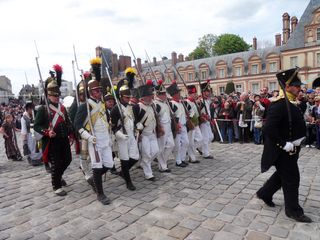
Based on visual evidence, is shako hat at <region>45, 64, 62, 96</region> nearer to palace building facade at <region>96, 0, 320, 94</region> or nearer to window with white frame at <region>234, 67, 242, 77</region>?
palace building facade at <region>96, 0, 320, 94</region>

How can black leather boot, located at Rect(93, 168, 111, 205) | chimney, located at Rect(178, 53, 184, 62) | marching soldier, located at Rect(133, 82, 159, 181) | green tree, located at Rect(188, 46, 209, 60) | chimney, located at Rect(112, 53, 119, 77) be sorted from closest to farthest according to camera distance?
1. black leather boot, located at Rect(93, 168, 111, 205)
2. marching soldier, located at Rect(133, 82, 159, 181)
3. chimney, located at Rect(178, 53, 184, 62)
4. chimney, located at Rect(112, 53, 119, 77)
5. green tree, located at Rect(188, 46, 209, 60)

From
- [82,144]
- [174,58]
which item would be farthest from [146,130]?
[174,58]

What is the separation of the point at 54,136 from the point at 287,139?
4.02 metres

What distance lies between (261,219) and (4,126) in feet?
27.6

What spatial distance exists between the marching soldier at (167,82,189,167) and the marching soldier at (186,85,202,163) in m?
0.27

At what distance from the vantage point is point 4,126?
29.7ft

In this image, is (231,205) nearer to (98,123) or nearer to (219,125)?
(98,123)

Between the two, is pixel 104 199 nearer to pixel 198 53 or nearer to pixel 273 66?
pixel 273 66

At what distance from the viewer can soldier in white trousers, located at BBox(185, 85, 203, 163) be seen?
7539mm

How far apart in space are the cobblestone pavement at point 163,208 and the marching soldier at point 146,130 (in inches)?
15.8

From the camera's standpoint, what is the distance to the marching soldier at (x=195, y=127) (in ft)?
24.7

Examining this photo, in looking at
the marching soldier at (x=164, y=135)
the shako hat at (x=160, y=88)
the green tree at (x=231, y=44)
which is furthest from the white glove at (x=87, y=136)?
the green tree at (x=231, y=44)

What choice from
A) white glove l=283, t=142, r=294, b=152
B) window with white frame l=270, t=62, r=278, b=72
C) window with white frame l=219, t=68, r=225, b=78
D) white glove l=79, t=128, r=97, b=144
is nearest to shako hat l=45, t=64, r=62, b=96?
white glove l=79, t=128, r=97, b=144

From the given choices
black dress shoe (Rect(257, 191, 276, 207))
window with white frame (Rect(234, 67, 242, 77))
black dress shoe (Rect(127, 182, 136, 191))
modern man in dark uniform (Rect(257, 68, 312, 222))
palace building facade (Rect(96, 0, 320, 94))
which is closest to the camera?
modern man in dark uniform (Rect(257, 68, 312, 222))
